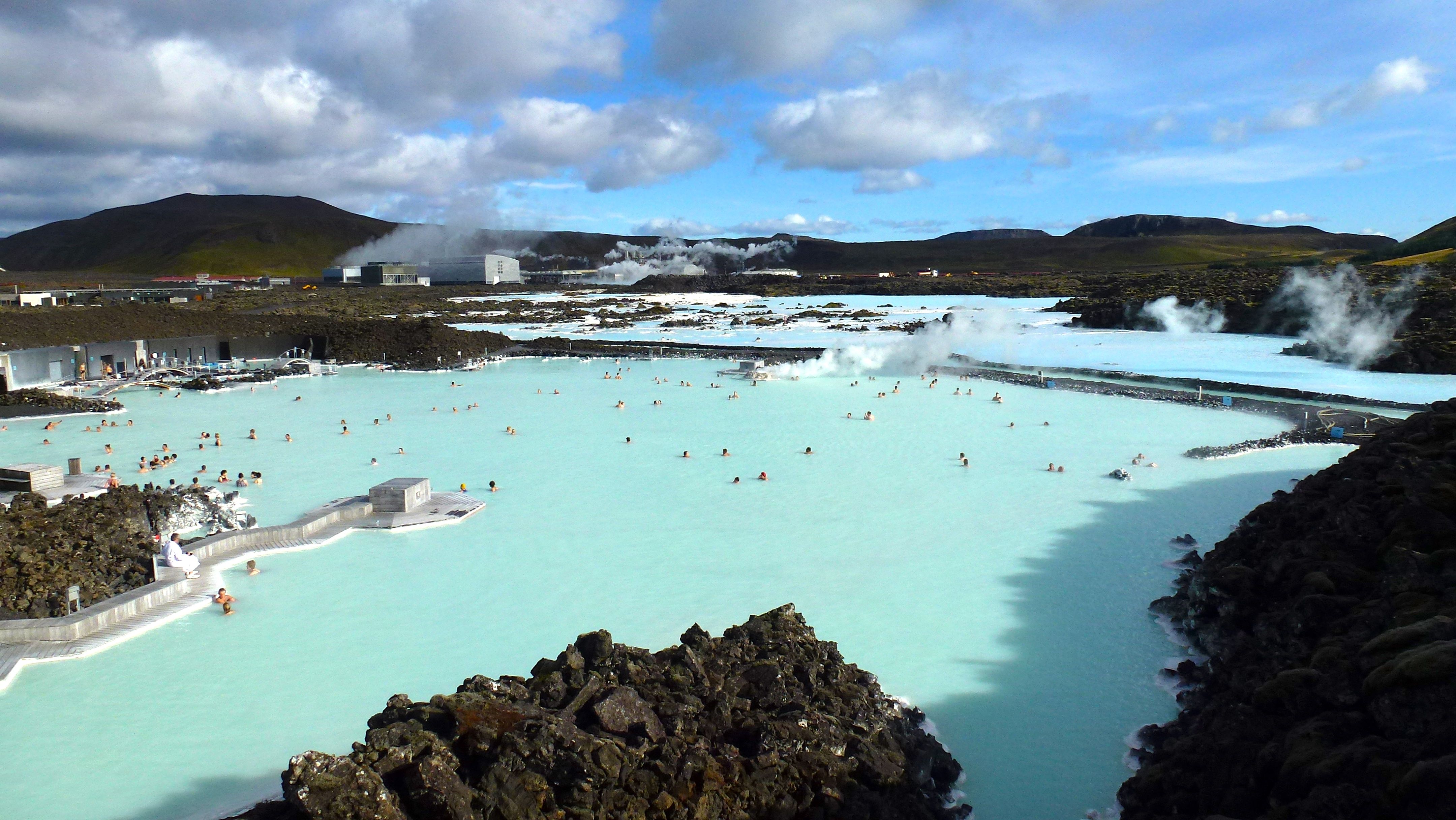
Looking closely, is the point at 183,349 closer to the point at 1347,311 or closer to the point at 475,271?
the point at 1347,311

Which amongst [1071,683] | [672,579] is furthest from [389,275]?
[1071,683]

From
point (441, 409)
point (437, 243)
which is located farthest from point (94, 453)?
point (437, 243)

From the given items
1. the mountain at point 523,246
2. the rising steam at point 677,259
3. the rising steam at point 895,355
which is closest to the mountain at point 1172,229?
the mountain at point 523,246

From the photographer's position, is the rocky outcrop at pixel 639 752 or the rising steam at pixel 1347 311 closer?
the rocky outcrop at pixel 639 752

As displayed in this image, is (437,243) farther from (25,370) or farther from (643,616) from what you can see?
(643,616)

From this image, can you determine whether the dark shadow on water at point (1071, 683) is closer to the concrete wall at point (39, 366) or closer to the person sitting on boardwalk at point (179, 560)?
the person sitting on boardwalk at point (179, 560)

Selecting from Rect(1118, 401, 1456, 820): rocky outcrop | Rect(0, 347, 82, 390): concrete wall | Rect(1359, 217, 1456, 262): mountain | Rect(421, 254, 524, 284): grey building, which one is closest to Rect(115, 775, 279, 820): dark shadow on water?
Rect(1118, 401, 1456, 820): rocky outcrop

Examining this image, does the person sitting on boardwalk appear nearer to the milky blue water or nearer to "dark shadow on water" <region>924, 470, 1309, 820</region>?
"dark shadow on water" <region>924, 470, 1309, 820</region>

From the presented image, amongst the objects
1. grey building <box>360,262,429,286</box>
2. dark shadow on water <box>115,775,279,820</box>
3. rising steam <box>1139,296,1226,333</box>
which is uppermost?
grey building <box>360,262,429,286</box>
